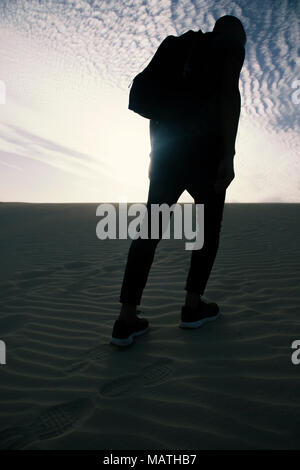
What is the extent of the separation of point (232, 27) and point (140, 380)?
2.22 meters

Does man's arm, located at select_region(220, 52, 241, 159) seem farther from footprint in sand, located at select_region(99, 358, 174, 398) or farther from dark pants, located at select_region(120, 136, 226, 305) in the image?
footprint in sand, located at select_region(99, 358, 174, 398)

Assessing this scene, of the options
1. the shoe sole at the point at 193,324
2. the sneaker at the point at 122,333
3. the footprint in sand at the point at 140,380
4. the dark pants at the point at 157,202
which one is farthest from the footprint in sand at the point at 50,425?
the shoe sole at the point at 193,324

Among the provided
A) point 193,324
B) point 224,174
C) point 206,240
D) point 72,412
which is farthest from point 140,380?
point 224,174

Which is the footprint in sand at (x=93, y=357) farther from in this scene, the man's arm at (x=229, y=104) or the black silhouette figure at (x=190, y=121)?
the man's arm at (x=229, y=104)

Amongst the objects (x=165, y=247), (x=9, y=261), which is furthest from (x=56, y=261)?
(x=165, y=247)

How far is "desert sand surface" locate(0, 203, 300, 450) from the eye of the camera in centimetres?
143

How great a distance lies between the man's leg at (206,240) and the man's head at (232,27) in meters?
0.95

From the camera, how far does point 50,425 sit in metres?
1.50

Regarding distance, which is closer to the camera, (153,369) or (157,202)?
(153,369)

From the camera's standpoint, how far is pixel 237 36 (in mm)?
1843

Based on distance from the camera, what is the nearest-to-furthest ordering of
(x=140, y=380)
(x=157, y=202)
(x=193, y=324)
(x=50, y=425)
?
(x=50, y=425) < (x=140, y=380) < (x=157, y=202) < (x=193, y=324)

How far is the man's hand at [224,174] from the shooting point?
2.00m

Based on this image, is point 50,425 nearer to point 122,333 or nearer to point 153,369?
point 153,369
